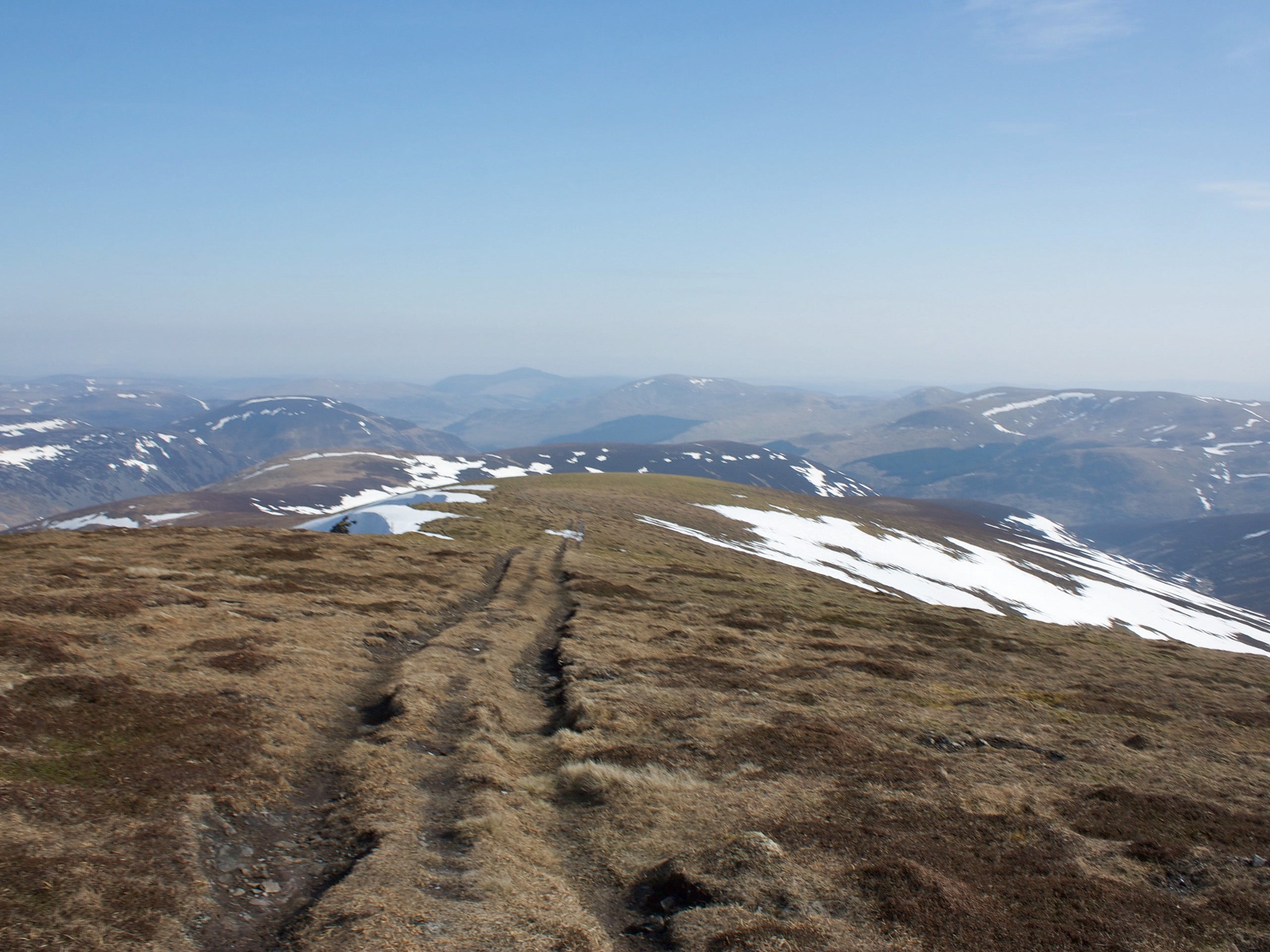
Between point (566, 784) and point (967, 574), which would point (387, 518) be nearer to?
point (566, 784)

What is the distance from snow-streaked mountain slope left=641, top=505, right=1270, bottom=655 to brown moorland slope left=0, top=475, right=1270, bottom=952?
45.9 metres

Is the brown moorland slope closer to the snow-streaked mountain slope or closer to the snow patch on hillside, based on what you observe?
the snow patch on hillside

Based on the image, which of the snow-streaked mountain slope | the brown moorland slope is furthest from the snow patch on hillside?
the snow-streaked mountain slope

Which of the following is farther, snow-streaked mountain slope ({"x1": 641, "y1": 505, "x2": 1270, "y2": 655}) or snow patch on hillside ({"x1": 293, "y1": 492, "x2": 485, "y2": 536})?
snow-streaked mountain slope ({"x1": 641, "y1": 505, "x2": 1270, "y2": 655})

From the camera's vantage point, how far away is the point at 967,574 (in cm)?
10519

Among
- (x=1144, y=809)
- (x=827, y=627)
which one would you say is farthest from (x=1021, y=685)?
(x=1144, y=809)

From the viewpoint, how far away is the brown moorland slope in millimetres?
12145

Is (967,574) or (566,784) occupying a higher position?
(566,784)

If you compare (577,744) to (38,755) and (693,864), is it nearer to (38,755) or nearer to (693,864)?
(693,864)

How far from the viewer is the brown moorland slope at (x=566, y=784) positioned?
12.1m

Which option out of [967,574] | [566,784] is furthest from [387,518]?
[967,574]

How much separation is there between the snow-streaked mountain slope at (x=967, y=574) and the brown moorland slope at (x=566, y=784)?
45852 millimetres

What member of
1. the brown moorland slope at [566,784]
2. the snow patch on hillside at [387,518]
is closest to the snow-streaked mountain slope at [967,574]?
the snow patch on hillside at [387,518]

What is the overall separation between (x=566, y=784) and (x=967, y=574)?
101 metres
